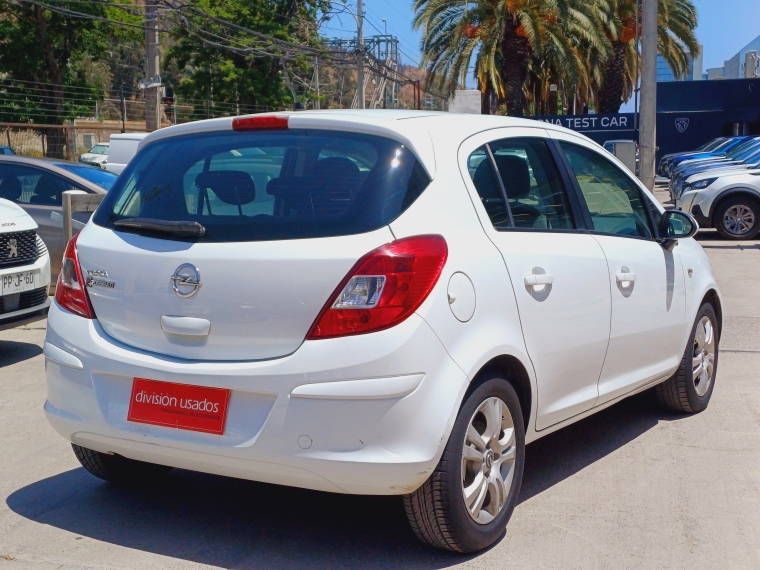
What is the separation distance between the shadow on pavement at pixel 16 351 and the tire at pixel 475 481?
4.79m

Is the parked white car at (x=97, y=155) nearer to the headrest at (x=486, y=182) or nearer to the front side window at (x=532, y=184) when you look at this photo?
the front side window at (x=532, y=184)

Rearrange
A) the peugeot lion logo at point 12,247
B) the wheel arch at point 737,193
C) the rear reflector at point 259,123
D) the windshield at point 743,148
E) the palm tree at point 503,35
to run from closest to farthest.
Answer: the rear reflector at point 259,123
the peugeot lion logo at point 12,247
the wheel arch at point 737,193
the windshield at point 743,148
the palm tree at point 503,35

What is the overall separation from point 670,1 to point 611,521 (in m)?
34.1

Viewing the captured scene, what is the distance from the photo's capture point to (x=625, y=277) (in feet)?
15.8

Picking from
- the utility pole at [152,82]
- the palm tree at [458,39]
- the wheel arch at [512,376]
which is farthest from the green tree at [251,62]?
the wheel arch at [512,376]

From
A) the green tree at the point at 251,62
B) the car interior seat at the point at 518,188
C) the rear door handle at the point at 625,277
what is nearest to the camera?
the car interior seat at the point at 518,188

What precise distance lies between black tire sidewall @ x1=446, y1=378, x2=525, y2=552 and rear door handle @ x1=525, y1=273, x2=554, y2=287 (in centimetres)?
45

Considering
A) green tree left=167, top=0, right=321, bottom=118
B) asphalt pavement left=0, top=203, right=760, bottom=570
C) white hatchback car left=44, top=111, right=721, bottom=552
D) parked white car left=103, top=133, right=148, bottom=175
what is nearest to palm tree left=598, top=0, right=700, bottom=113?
green tree left=167, top=0, right=321, bottom=118

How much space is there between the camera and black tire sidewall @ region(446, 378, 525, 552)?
3.56m

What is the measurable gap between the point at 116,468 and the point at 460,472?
1.71 metres

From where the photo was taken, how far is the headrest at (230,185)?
12.5 feet

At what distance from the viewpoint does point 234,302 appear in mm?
3547

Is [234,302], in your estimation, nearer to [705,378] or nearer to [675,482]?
[675,482]

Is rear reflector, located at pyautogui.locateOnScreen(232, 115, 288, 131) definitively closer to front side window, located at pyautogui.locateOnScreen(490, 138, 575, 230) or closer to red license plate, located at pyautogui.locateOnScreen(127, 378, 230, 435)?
front side window, located at pyautogui.locateOnScreen(490, 138, 575, 230)
